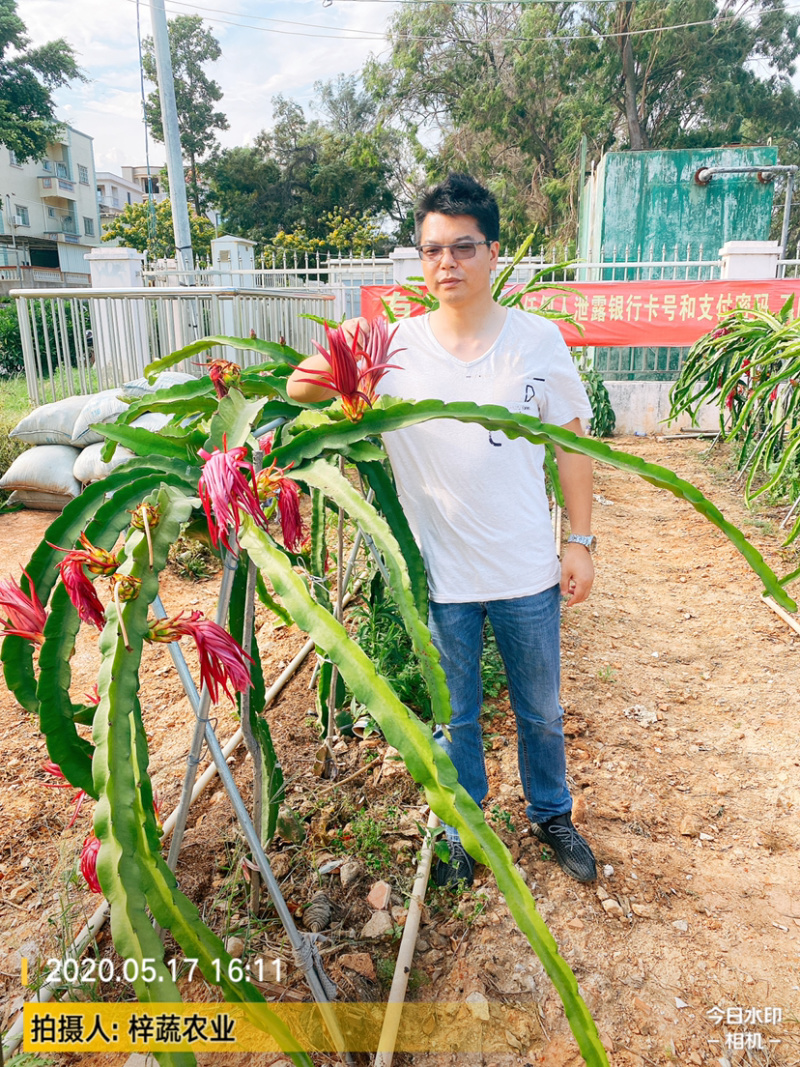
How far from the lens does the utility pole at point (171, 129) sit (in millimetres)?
7387

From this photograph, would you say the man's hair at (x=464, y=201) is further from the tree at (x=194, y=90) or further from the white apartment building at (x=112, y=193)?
the white apartment building at (x=112, y=193)

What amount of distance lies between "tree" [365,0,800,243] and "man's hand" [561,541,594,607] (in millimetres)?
17228

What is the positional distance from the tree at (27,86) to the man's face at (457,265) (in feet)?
69.9

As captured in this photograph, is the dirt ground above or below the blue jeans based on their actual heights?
below

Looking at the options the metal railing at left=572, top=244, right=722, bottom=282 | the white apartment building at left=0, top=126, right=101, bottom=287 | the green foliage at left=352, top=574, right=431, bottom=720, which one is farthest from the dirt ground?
the white apartment building at left=0, top=126, right=101, bottom=287

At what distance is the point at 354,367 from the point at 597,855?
4.82ft

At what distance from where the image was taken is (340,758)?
2291mm

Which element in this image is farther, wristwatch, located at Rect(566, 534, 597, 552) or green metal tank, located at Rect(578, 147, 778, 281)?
green metal tank, located at Rect(578, 147, 778, 281)

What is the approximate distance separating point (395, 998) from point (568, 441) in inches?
43.4

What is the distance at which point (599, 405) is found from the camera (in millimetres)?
7496

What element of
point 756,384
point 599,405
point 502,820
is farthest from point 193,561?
point 599,405

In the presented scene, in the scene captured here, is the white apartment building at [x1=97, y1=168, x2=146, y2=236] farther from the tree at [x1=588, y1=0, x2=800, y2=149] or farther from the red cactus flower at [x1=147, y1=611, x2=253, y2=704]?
the red cactus flower at [x1=147, y1=611, x2=253, y2=704]

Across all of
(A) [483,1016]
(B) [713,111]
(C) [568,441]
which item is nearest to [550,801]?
(A) [483,1016]

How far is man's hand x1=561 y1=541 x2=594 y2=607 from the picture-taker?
172 centimetres
